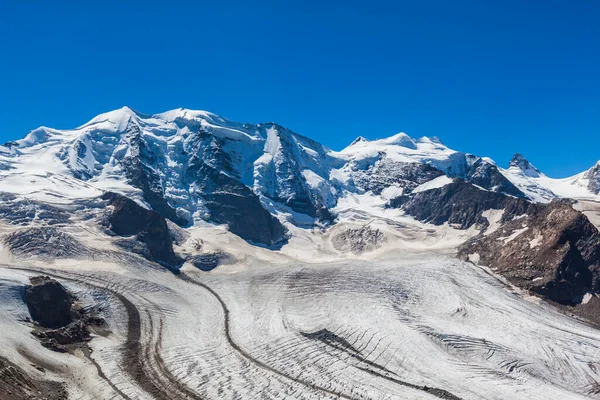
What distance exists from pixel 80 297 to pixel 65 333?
2016 centimetres

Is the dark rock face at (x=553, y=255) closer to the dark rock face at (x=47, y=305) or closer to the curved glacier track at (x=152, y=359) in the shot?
the curved glacier track at (x=152, y=359)

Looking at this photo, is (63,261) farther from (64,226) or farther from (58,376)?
(58,376)

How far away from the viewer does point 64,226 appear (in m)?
160

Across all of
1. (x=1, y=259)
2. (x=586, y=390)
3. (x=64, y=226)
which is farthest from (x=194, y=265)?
(x=586, y=390)

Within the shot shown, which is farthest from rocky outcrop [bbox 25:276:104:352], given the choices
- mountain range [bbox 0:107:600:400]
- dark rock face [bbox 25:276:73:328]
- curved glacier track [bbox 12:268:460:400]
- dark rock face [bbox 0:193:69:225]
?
dark rock face [bbox 0:193:69:225]

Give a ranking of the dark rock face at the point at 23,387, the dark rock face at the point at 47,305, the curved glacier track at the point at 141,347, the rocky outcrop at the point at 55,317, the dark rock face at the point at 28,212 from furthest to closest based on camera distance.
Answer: the dark rock face at the point at 28,212 < the dark rock face at the point at 47,305 < the rocky outcrop at the point at 55,317 < the curved glacier track at the point at 141,347 < the dark rock face at the point at 23,387

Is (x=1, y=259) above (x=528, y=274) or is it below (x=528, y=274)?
below

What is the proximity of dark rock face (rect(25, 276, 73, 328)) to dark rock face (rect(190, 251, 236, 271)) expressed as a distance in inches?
3004

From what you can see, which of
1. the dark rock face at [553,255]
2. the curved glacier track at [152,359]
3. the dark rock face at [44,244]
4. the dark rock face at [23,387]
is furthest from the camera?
the dark rock face at [44,244]

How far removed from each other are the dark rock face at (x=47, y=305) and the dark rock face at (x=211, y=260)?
76.3 metres

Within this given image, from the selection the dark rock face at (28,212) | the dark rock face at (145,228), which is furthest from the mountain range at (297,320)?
the dark rock face at (28,212)

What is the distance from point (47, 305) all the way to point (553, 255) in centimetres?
9818

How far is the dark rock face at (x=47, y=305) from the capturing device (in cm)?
8062

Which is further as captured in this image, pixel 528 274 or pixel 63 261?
pixel 63 261
